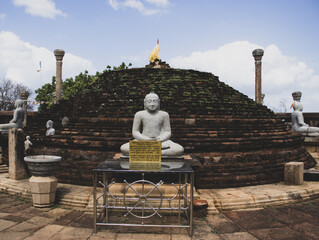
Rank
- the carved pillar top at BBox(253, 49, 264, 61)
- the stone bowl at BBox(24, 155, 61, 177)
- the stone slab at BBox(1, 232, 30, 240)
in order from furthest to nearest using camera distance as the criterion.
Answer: the carved pillar top at BBox(253, 49, 264, 61), the stone bowl at BBox(24, 155, 61, 177), the stone slab at BBox(1, 232, 30, 240)

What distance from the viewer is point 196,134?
6.63 meters

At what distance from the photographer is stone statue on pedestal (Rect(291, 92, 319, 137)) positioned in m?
10.1

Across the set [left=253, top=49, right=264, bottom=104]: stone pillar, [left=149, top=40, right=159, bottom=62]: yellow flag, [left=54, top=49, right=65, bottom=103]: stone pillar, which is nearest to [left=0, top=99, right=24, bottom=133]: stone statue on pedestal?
[left=54, top=49, right=65, bottom=103]: stone pillar

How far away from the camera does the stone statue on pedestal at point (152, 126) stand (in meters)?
5.12

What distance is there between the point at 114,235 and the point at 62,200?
188 cm

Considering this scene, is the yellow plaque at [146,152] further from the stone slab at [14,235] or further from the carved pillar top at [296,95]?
the carved pillar top at [296,95]

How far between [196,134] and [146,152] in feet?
8.89

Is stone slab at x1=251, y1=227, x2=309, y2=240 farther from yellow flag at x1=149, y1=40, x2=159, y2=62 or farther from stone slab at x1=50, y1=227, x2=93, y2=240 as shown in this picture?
yellow flag at x1=149, y1=40, x2=159, y2=62

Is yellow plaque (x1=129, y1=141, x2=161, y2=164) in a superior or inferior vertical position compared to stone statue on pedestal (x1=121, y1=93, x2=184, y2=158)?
inferior

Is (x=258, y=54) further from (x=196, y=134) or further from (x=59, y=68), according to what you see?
(x=59, y=68)

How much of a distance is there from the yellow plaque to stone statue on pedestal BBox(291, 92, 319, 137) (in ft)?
26.8

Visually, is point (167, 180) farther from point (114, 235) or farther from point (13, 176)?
point (13, 176)

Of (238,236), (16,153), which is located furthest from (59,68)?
(238,236)

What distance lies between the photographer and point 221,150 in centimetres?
657
